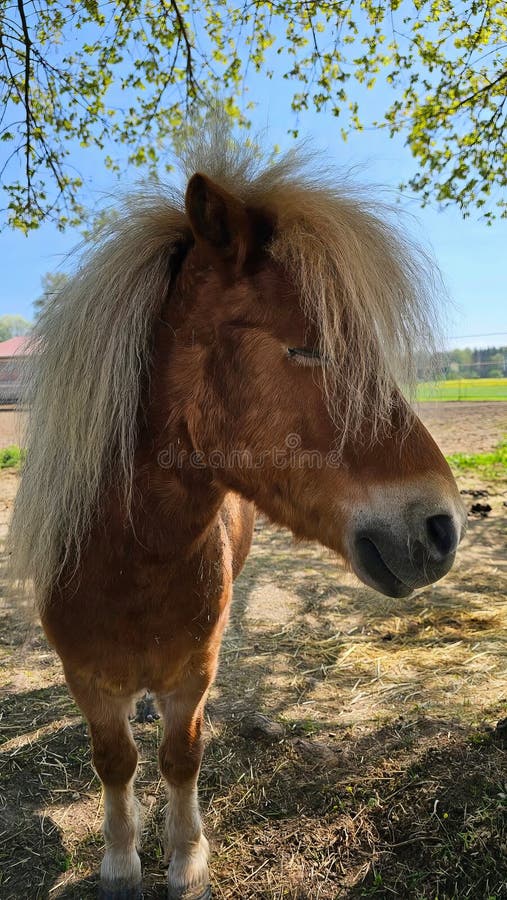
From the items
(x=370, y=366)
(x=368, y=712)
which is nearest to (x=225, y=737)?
(x=368, y=712)

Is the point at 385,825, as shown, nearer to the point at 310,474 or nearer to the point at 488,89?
the point at 310,474

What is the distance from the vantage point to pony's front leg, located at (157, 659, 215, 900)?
1.98 meters

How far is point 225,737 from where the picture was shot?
9.17ft

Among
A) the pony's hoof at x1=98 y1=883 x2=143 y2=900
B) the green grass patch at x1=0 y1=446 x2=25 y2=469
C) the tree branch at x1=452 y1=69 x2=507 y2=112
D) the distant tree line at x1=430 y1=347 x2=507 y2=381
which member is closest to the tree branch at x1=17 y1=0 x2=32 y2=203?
the tree branch at x1=452 y1=69 x2=507 y2=112

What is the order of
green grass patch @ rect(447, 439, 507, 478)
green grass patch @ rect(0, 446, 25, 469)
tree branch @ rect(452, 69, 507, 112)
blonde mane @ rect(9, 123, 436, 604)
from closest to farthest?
blonde mane @ rect(9, 123, 436, 604), tree branch @ rect(452, 69, 507, 112), green grass patch @ rect(447, 439, 507, 478), green grass patch @ rect(0, 446, 25, 469)

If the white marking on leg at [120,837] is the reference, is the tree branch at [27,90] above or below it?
above

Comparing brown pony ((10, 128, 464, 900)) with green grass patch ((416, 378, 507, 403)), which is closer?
brown pony ((10, 128, 464, 900))

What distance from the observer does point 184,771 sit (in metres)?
2.08

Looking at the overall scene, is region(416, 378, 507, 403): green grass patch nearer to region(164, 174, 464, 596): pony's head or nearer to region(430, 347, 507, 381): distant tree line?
region(430, 347, 507, 381): distant tree line

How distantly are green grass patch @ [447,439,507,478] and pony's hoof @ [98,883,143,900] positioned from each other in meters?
8.69

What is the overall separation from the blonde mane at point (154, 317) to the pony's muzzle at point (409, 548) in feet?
0.88

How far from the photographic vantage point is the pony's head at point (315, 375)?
1274 mm

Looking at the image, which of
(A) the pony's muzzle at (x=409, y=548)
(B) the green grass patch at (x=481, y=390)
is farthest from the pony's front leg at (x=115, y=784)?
(B) the green grass patch at (x=481, y=390)

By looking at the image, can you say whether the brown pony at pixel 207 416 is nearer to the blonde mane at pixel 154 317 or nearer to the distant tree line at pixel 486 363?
the blonde mane at pixel 154 317
